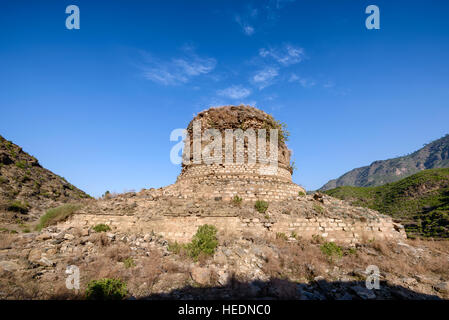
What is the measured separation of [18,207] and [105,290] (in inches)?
700

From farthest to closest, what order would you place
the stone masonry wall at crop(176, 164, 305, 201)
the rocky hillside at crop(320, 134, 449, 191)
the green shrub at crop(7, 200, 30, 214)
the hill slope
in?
1. the rocky hillside at crop(320, 134, 449, 191)
2. the hill slope
3. the green shrub at crop(7, 200, 30, 214)
4. the stone masonry wall at crop(176, 164, 305, 201)

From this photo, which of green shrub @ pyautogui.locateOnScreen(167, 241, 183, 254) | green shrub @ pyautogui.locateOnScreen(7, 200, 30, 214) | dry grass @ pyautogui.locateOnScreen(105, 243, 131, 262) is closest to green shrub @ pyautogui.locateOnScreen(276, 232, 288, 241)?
green shrub @ pyautogui.locateOnScreen(167, 241, 183, 254)

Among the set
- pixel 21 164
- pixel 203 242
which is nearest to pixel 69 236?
pixel 203 242

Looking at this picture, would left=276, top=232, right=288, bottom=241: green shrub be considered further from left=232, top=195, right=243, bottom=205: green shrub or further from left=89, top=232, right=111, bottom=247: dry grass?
left=89, top=232, right=111, bottom=247: dry grass

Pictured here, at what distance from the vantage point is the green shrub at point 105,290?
5330 millimetres

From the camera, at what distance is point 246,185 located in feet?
40.4

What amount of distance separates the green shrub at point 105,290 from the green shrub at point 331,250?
8.61 m

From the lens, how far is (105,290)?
5449 mm

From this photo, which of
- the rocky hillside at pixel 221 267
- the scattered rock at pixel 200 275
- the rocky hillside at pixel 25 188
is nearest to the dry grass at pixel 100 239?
the rocky hillside at pixel 221 267

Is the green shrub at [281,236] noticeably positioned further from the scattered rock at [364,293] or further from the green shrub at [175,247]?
the green shrub at [175,247]

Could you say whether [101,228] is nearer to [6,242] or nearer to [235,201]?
[6,242]

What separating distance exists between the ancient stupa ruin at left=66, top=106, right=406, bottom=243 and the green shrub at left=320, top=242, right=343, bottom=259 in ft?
2.98

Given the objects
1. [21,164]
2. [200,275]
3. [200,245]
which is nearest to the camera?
[200,275]

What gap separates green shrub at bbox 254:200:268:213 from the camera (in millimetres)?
10969
